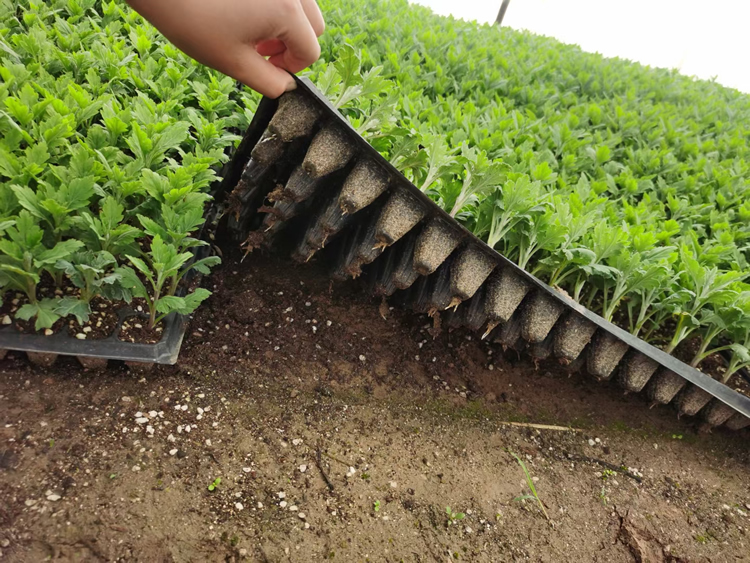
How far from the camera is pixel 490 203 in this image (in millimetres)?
2131

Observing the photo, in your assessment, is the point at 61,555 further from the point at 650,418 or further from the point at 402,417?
the point at 650,418

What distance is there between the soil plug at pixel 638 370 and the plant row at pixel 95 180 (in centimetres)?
179

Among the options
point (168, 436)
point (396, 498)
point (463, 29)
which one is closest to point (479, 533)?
point (396, 498)

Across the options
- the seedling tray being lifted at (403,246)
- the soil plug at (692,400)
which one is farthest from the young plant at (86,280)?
the soil plug at (692,400)

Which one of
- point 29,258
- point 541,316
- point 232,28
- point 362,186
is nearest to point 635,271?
point 541,316

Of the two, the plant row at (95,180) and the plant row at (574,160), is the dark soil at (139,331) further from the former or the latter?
the plant row at (574,160)

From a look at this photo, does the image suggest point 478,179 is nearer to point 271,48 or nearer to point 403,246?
point 403,246

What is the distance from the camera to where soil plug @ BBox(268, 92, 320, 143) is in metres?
1.80

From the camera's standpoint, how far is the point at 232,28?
114cm

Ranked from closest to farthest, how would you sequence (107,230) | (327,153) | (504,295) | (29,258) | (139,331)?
(29,258)
(107,230)
(327,153)
(139,331)
(504,295)

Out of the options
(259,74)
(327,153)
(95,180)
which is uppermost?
(259,74)

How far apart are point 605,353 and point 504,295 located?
56 centimetres

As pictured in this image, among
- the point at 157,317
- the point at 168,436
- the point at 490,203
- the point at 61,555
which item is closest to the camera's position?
the point at 61,555

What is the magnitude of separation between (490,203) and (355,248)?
58cm
